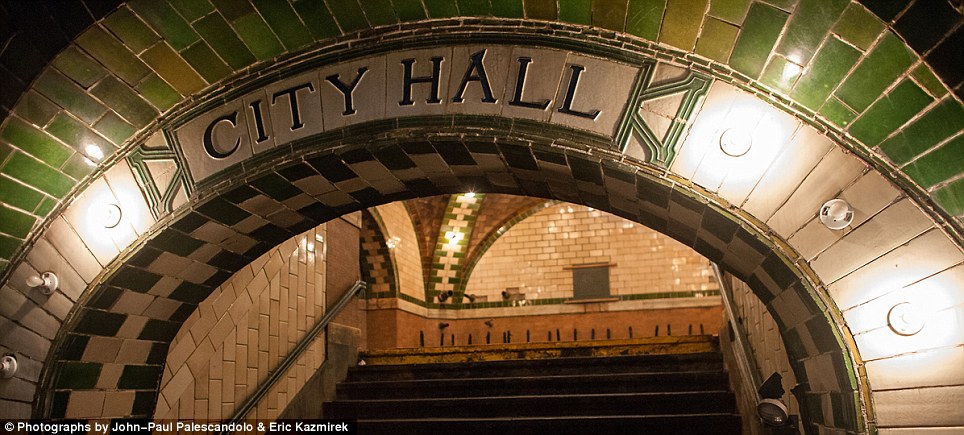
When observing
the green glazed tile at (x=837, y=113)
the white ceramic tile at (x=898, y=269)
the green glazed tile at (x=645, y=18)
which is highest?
the green glazed tile at (x=645, y=18)

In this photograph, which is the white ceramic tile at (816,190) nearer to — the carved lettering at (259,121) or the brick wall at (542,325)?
the carved lettering at (259,121)

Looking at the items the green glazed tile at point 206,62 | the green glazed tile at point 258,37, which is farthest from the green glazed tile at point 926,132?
the green glazed tile at point 206,62

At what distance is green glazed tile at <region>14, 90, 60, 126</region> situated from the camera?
3.18m

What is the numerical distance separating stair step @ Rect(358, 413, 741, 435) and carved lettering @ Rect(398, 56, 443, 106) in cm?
287

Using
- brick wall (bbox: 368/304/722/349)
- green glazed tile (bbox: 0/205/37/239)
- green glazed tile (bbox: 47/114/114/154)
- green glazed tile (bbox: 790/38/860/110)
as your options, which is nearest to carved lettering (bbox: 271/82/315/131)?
green glazed tile (bbox: 47/114/114/154)

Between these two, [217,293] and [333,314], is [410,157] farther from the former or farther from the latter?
[333,314]

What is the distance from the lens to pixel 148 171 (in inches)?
144

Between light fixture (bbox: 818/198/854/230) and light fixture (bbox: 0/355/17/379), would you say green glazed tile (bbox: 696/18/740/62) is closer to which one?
light fixture (bbox: 818/198/854/230)

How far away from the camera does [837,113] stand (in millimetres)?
2504

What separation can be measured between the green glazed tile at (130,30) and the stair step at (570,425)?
334 centimetres

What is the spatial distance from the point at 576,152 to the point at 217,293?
3007mm

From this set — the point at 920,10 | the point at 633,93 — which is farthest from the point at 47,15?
the point at 920,10

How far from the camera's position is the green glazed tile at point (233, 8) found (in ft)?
10.6

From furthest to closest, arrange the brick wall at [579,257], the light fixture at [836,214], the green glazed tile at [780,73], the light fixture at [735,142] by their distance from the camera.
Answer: the brick wall at [579,257]
the light fixture at [735,142]
the green glazed tile at [780,73]
the light fixture at [836,214]
